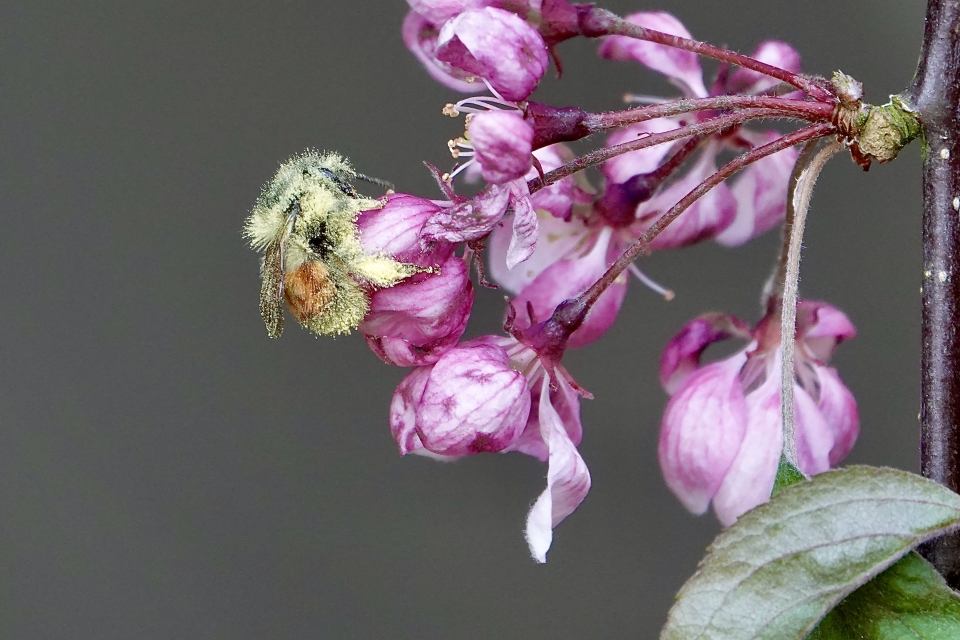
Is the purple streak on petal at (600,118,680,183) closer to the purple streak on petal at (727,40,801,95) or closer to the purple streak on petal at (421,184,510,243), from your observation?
the purple streak on petal at (727,40,801,95)

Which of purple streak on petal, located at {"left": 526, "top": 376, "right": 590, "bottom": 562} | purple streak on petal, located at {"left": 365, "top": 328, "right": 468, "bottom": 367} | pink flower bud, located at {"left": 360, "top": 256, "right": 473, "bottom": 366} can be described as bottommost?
purple streak on petal, located at {"left": 526, "top": 376, "right": 590, "bottom": 562}

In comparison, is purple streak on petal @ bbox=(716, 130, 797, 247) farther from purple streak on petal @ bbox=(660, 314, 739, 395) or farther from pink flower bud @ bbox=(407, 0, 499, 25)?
pink flower bud @ bbox=(407, 0, 499, 25)

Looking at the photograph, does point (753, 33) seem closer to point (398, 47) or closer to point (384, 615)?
point (398, 47)

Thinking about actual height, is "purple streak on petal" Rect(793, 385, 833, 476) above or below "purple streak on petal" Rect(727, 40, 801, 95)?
below

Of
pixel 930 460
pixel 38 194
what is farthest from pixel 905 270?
pixel 38 194

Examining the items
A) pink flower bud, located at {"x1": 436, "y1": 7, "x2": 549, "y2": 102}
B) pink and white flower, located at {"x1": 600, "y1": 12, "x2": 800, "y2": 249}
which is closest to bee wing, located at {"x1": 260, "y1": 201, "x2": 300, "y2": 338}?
pink flower bud, located at {"x1": 436, "y1": 7, "x2": 549, "y2": 102}

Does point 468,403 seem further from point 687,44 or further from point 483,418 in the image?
point 687,44

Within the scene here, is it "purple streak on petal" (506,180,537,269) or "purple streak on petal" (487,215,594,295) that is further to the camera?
"purple streak on petal" (487,215,594,295)
